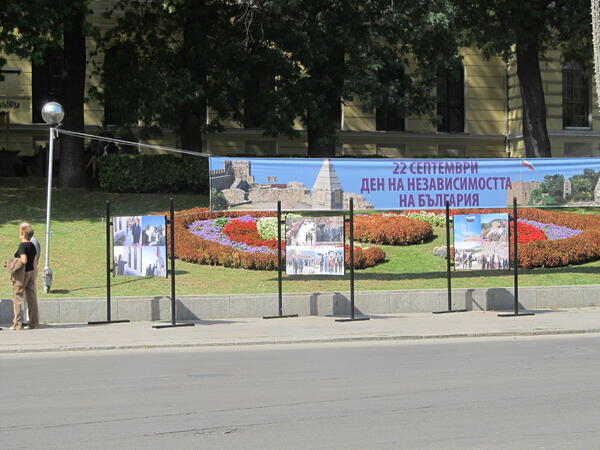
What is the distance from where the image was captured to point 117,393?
10195mm

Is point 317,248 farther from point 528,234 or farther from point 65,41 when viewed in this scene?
point 65,41

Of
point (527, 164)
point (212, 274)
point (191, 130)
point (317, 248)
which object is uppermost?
point (191, 130)

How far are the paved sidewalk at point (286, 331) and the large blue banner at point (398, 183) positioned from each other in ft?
9.69

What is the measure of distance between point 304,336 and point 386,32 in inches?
687

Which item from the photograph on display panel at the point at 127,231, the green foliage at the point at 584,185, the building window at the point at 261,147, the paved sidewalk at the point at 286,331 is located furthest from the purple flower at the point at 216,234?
the building window at the point at 261,147

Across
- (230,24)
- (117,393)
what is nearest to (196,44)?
(230,24)

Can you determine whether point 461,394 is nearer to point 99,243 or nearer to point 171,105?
point 99,243

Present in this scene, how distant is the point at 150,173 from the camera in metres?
29.0

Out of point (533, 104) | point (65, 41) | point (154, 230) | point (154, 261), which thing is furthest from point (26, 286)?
point (533, 104)

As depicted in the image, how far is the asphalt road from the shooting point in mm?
7948

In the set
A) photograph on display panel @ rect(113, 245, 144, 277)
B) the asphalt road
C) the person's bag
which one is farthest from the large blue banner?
the asphalt road

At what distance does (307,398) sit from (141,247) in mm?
8308

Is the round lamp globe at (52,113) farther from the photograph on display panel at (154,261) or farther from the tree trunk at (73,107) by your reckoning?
the tree trunk at (73,107)

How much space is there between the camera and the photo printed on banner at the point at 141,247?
17.1m
